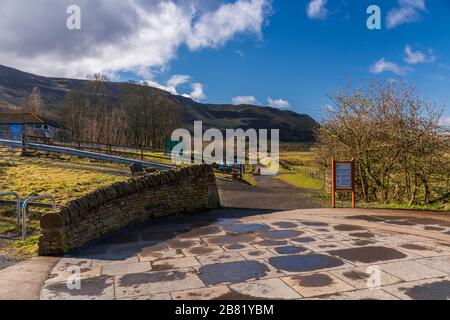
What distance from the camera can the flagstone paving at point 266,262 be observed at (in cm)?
448

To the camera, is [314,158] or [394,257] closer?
[394,257]

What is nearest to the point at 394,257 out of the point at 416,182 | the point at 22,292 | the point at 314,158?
the point at 22,292

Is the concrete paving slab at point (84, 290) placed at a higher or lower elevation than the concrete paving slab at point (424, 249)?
lower

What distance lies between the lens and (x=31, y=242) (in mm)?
7379

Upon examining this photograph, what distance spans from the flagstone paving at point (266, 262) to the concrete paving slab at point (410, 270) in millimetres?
13

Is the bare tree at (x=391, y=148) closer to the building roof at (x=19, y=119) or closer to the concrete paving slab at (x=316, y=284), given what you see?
the concrete paving slab at (x=316, y=284)

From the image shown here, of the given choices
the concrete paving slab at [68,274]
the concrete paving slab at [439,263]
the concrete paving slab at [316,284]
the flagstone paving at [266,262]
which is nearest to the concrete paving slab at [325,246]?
the flagstone paving at [266,262]

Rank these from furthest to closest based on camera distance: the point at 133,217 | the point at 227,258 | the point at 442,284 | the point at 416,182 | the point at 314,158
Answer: the point at 314,158
the point at 416,182
the point at 133,217
the point at 227,258
the point at 442,284

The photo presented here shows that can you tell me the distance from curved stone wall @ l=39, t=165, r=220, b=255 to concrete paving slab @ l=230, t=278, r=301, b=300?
139 inches

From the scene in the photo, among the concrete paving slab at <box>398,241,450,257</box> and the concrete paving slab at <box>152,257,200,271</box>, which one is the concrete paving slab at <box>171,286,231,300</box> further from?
the concrete paving slab at <box>398,241,450,257</box>

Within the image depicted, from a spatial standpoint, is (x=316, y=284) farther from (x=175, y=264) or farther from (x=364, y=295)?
(x=175, y=264)

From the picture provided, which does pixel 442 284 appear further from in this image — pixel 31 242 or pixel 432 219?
pixel 31 242

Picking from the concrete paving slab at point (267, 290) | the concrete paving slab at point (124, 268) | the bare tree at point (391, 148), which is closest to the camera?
the concrete paving slab at point (267, 290)
